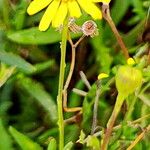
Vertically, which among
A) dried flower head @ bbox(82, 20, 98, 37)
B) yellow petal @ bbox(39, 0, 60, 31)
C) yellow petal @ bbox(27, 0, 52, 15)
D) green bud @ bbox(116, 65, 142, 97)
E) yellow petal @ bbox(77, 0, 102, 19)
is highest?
yellow petal @ bbox(27, 0, 52, 15)

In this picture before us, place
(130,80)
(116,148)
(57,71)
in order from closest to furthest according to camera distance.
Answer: (130,80) < (116,148) < (57,71)

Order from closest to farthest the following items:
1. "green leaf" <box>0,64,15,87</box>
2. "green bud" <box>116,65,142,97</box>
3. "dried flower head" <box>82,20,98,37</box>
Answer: "green bud" <box>116,65,142,97</box>
"dried flower head" <box>82,20,98,37</box>
"green leaf" <box>0,64,15,87</box>

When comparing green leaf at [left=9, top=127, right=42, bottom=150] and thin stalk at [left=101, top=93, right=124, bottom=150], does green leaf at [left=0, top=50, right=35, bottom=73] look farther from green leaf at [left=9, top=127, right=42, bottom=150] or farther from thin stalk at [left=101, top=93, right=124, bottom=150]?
thin stalk at [left=101, top=93, right=124, bottom=150]

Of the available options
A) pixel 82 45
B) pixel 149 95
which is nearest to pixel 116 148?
pixel 149 95

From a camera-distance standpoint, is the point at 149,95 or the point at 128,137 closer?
the point at 128,137

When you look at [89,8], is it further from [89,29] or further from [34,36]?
[34,36]

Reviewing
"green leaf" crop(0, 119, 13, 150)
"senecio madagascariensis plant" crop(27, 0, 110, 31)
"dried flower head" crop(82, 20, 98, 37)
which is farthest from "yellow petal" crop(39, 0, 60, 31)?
"green leaf" crop(0, 119, 13, 150)

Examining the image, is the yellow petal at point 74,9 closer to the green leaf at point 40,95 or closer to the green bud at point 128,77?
the green bud at point 128,77

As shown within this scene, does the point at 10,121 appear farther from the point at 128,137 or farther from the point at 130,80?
the point at 130,80
